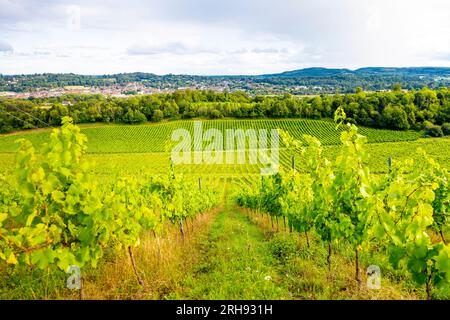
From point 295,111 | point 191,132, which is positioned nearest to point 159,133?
point 191,132

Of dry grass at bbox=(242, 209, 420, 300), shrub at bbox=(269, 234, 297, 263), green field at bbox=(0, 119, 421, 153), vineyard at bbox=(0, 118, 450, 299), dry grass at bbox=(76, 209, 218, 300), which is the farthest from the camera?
green field at bbox=(0, 119, 421, 153)

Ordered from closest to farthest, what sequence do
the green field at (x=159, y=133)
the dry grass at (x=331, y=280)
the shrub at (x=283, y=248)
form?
the dry grass at (x=331, y=280) → the shrub at (x=283, y=248) → the green field at (x=159, y=133)

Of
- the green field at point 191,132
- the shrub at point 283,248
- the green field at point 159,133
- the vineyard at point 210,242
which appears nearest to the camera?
the vineyard at point 210,242

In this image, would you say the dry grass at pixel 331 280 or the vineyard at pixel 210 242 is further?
the dry grass at pixel 331 280

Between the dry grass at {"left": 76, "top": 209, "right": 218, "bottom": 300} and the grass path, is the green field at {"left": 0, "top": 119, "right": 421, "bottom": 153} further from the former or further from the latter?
the dry grass at {"left": 76, "top": 209, "right": 218, "bottom": 300}

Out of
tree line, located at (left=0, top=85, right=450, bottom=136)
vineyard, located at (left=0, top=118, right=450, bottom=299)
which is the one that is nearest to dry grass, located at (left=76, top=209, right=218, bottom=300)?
vineyard, located at (left=0, top=118, right=450, bottom=299)

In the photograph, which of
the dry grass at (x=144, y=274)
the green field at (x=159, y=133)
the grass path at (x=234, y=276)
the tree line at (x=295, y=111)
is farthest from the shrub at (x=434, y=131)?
the dry grass at (x=144, y=274)

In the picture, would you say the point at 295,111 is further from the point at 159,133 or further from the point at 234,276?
the point at 234,276

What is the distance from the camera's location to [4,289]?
4.80 m

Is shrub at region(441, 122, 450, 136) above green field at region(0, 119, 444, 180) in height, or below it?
above

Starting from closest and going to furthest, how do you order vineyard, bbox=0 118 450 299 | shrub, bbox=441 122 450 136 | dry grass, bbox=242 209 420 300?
vineyard, bbox=0 118 450 299
dry grass, bbox=242 209 420 300
shrub, bbox=441 122 450 136

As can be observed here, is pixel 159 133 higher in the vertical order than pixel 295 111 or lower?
lower

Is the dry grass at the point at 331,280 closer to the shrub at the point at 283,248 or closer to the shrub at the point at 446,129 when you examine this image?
the shrub at the point at 283,248
